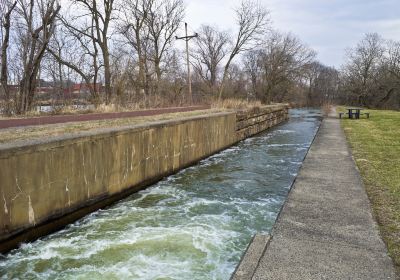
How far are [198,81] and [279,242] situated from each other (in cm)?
5125

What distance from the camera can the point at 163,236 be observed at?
496 cm

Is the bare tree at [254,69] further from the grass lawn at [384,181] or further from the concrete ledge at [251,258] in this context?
the concrete ledge at [251,258]

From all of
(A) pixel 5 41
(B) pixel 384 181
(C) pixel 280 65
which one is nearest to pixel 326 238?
(B) pixel 384 181

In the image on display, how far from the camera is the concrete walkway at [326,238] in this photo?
3.30 meters

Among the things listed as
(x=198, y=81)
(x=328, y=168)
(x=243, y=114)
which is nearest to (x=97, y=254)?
(x=328, y=168)

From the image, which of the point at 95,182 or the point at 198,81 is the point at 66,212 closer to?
the point at 95,182

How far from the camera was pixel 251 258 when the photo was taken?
3553 millimetres

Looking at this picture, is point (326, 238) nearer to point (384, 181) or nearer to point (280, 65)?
point (384, 181)

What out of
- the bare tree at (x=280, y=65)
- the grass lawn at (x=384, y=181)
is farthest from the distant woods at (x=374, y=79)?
the grass lawn at (x=384, y=181)

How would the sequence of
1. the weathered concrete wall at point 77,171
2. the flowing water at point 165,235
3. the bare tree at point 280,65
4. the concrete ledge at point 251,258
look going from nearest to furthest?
the concrete ledge at point 251,258
the flowing water at point 165,235
the weathered concrete wall at point 77,171
the bare tree at point 280,65

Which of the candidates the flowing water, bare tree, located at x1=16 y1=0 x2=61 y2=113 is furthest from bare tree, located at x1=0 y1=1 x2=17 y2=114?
the flowing water

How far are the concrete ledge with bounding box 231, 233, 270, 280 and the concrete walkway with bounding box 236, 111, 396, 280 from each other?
0.04m

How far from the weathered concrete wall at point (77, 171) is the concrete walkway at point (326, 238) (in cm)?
305

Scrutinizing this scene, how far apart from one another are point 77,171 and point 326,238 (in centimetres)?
370
